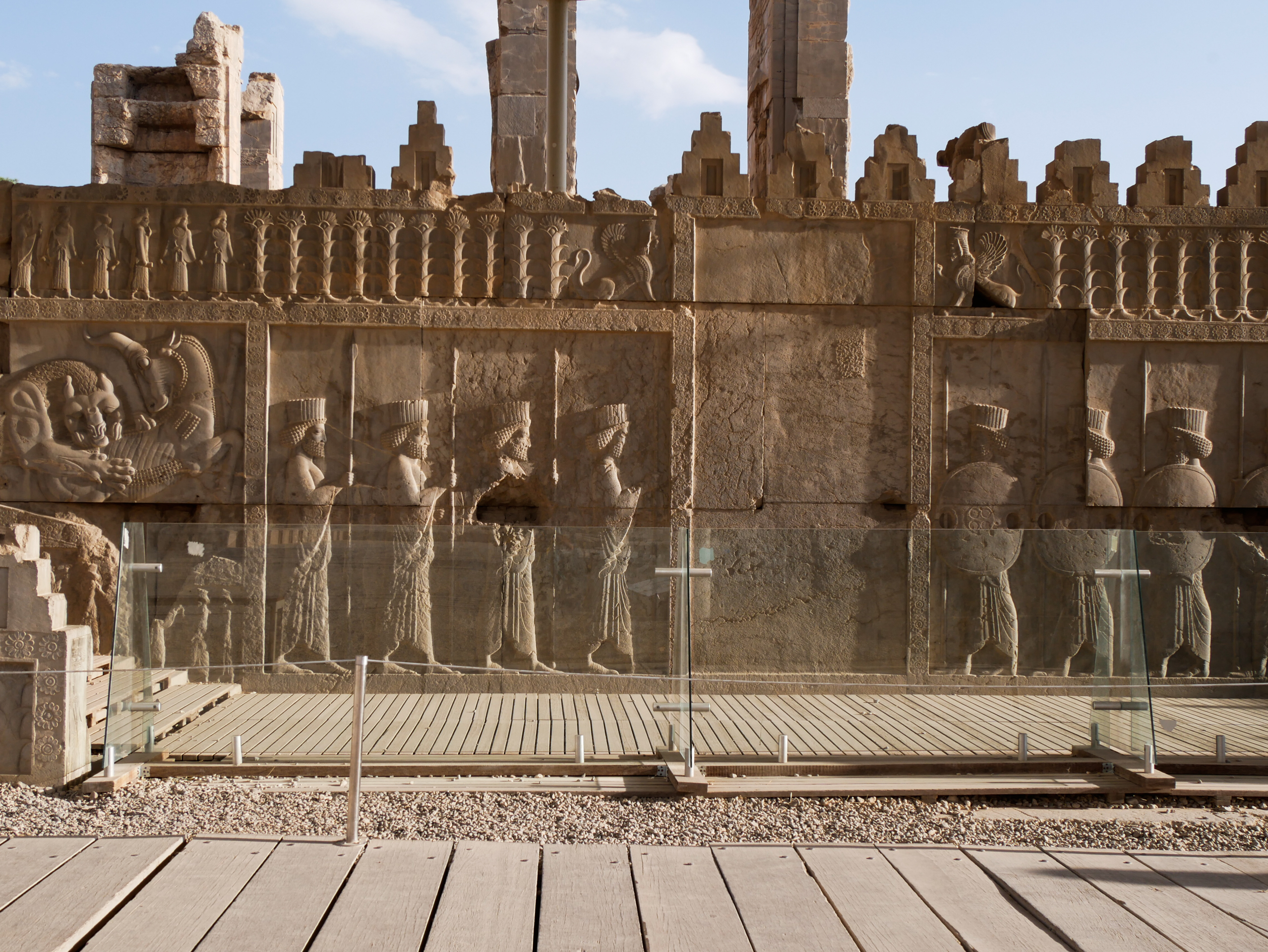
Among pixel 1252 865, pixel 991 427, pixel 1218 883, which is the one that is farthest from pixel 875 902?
pixel 991 427

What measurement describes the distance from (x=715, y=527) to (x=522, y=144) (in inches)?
205

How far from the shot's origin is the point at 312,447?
8.34 m

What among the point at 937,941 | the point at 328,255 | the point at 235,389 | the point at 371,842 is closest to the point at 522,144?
the point at 328,255

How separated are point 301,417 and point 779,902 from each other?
635 centimetres

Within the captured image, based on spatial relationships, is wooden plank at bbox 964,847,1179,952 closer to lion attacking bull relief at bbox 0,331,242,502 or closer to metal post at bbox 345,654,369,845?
metal post at bbox 345,654,369,845

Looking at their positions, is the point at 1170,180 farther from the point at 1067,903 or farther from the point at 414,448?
the point at 1067,903

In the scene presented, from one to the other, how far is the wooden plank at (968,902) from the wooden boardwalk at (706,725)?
8.24ft

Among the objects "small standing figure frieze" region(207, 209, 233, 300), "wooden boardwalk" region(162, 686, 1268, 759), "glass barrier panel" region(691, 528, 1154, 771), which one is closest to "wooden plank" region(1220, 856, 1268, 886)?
"glass barrier panel" region(691, 528, 1154, 771)

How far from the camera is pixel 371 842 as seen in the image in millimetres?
3371

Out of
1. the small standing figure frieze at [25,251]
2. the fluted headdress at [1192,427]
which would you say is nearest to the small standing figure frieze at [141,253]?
the small standing figure frieze at [25,251]

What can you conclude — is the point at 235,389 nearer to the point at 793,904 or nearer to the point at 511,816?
the point at 511,816

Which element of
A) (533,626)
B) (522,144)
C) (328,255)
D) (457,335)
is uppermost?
(522,144)

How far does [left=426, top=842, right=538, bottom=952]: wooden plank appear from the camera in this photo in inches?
108

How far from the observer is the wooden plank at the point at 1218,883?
295 centimetres
